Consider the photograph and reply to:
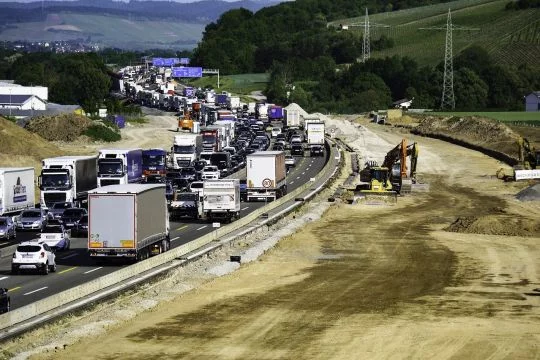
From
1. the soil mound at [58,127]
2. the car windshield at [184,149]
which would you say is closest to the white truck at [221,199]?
the car windshield at [184,149]

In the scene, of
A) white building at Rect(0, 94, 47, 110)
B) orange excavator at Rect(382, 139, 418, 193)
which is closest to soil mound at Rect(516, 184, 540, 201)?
orange excavator at Rect(382, 139, 418, 193)

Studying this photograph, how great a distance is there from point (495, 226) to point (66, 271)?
27863mm

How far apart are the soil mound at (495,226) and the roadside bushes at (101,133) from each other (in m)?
71.5

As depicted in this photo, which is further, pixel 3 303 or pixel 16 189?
pixel 16 189

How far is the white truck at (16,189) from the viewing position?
61.8m

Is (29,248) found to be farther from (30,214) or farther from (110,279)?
(30,214)

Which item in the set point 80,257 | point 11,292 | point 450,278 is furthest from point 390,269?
point 11,292

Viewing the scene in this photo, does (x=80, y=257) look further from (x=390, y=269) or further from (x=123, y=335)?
(x=123, y=335)

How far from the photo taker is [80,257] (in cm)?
5172

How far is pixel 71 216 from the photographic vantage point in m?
61.8

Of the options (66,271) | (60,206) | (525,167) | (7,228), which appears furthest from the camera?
(525,167)

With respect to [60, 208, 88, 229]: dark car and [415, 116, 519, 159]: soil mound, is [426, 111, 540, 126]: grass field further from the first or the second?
[60, 208, 88, 229]: dark car

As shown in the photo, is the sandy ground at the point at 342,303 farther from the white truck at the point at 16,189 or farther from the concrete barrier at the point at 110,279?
the white truck at the point at 16,189

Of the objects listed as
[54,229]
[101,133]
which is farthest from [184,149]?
[54,229]
